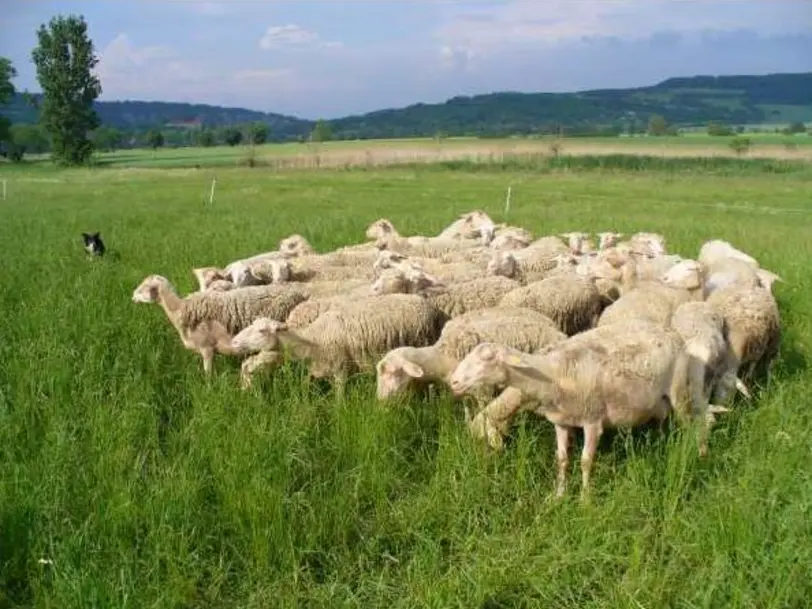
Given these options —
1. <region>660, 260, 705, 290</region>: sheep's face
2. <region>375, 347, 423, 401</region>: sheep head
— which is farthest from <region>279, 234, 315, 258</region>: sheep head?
<region>375, 347, 423, 401</region>: sheep head

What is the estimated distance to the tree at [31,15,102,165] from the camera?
8506 cm

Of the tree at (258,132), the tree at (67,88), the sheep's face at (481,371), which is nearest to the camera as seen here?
the sheep's face at (481,371)

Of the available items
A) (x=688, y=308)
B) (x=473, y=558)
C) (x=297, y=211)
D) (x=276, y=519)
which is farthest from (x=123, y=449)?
(x=297, y=211)

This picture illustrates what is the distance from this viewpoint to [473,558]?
16.0ft

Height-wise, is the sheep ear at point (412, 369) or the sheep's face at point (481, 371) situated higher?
the sheep's face at point (481, 371)

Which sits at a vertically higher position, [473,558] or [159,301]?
[159,301]

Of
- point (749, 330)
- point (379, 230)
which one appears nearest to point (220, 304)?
point (749, 330)

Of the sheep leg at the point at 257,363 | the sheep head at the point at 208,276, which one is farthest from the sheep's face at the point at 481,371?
the sheep head at the point at 208,276

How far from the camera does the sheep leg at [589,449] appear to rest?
5.66m

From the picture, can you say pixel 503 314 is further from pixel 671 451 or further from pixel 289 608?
pixel 289 608

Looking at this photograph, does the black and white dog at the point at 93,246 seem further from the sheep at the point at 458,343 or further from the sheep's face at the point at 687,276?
the sheep's face at the point at 687,276

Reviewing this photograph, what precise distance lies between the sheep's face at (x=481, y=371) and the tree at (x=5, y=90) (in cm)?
10249

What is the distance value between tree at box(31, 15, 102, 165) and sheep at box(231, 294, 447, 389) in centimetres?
8434

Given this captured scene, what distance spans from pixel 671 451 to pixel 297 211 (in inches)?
871
